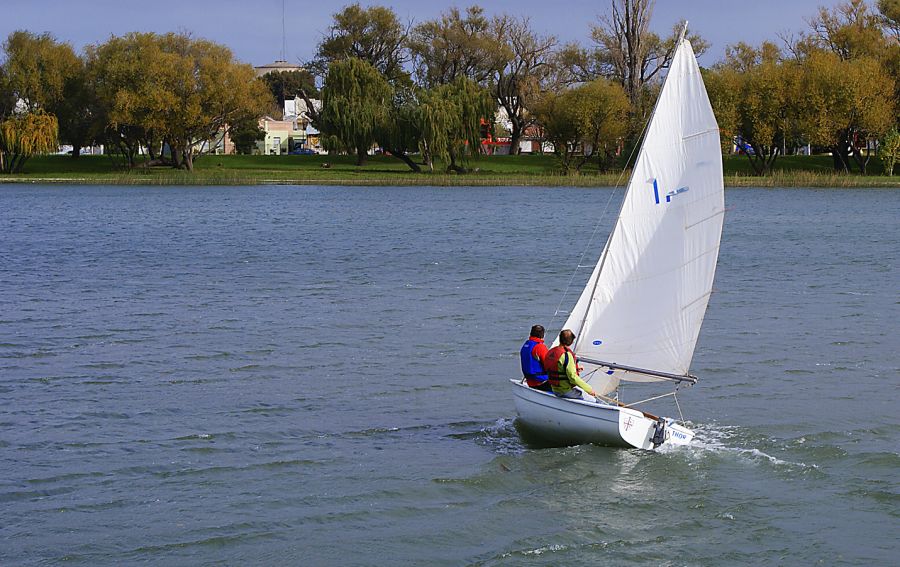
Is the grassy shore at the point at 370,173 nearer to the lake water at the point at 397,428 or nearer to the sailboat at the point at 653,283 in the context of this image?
the lake water at the point at 397,428

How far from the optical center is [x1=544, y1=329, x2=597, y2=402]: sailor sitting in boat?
15.4m

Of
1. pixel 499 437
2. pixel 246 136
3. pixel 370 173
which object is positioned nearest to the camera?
pixel 499 437

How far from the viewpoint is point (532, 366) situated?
51.8 ft

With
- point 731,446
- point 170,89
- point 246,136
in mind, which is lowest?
Answer: point 731,446

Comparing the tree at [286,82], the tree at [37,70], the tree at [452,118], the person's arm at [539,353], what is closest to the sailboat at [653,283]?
Result: the person's arm at [539,353]

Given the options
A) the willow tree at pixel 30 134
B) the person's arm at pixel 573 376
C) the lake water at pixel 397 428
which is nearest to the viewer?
the lake water at pixel 397 428

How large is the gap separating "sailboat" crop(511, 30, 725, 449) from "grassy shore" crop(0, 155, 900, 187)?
219ft

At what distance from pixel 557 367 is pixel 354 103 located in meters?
74.8

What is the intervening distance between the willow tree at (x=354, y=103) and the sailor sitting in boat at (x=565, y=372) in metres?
73.5

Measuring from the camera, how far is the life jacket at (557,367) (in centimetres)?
1540

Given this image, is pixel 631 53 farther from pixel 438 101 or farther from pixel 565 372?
pixel 565 372

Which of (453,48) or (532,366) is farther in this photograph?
(453,48)

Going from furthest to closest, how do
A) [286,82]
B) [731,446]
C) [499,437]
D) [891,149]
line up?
[286,82]
[891,149]
[499,437]
[731,446]

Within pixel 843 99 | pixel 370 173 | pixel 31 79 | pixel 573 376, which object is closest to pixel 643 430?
pixel 573 376
